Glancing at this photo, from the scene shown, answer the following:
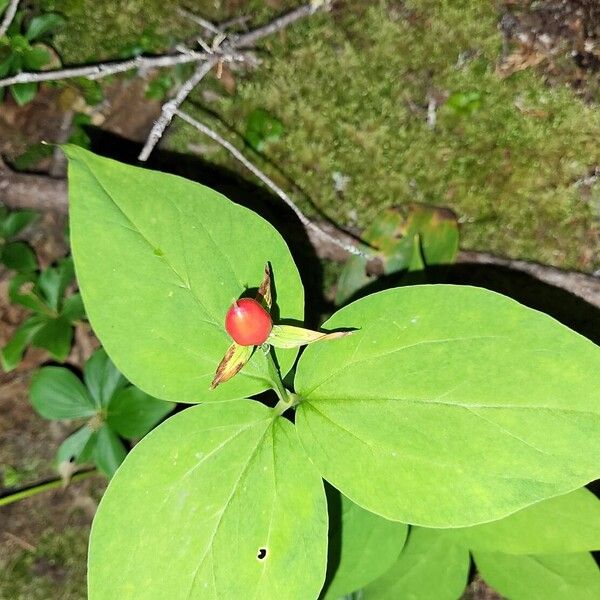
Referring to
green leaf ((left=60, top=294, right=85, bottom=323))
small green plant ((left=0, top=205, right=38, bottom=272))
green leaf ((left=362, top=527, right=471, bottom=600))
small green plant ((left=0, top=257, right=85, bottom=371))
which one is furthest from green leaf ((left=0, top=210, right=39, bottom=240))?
green leaf ((left=362, top=527, right=471, bottom=600))

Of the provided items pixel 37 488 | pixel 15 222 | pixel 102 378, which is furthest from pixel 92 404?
pixel 15 222

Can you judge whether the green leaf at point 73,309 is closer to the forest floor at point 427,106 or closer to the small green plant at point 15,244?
the small green plant at point 15,244

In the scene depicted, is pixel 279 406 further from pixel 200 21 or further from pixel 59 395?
pixel 200 21

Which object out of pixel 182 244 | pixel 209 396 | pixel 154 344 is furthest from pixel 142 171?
pixel 209 396

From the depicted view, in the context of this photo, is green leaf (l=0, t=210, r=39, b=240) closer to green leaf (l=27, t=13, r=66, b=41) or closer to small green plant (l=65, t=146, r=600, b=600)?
green leaf (l=27, t=13, r=66, b=41)

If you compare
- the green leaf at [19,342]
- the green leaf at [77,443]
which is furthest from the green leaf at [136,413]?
the green leaf at [19,342]

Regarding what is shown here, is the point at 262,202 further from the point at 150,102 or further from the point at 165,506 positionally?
the point at 165,506
